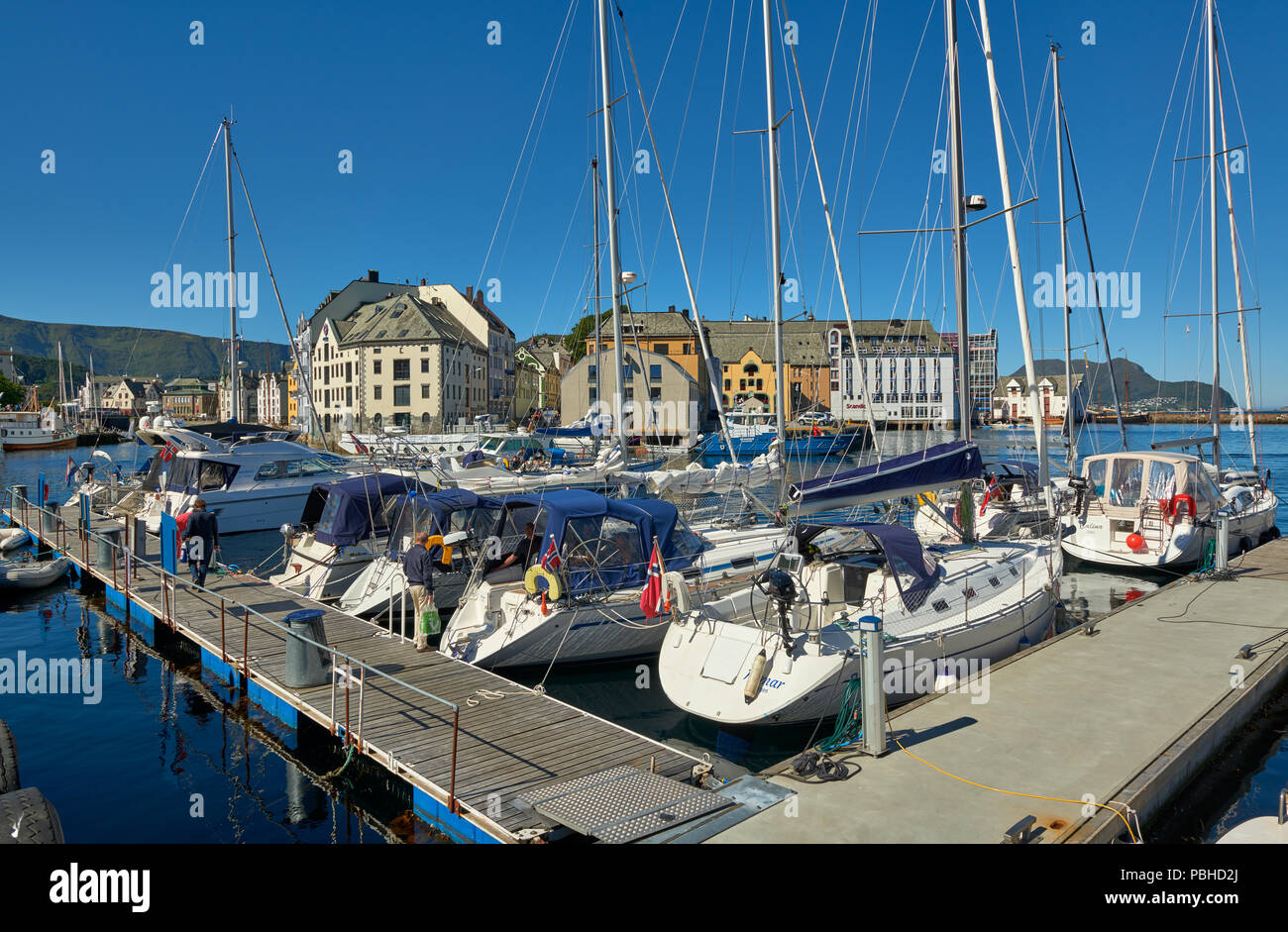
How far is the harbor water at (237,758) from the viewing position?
359 inches

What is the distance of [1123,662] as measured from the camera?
11617mm

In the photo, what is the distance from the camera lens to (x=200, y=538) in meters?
17.1

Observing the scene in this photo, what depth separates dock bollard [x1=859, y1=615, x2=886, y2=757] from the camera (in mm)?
8281

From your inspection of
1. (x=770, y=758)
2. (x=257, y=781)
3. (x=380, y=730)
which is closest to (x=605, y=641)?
(x=770, y=758)

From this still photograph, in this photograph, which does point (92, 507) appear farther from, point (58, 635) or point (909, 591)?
point (909, 591)

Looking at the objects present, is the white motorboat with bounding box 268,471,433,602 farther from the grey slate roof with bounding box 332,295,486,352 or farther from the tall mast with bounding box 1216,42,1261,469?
the grey slate roof with bounding box 332,295,486,352

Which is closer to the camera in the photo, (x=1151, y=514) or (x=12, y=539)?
(x=1151, y=514)

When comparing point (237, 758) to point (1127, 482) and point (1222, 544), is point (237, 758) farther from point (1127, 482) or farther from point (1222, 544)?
point (1127, 482)

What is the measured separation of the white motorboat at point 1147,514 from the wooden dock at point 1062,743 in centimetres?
799

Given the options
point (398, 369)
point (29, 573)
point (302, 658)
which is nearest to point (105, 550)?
point (29, 573)

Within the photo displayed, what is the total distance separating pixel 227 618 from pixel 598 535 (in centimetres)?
752

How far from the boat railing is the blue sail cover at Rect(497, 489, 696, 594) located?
3754 millimetres

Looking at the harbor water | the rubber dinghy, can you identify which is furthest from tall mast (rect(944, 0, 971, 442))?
the rubber dinghy

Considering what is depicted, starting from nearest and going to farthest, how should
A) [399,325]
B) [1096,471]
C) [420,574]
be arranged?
1. [420,574]
2. [1096,471]
3. [399,325]
